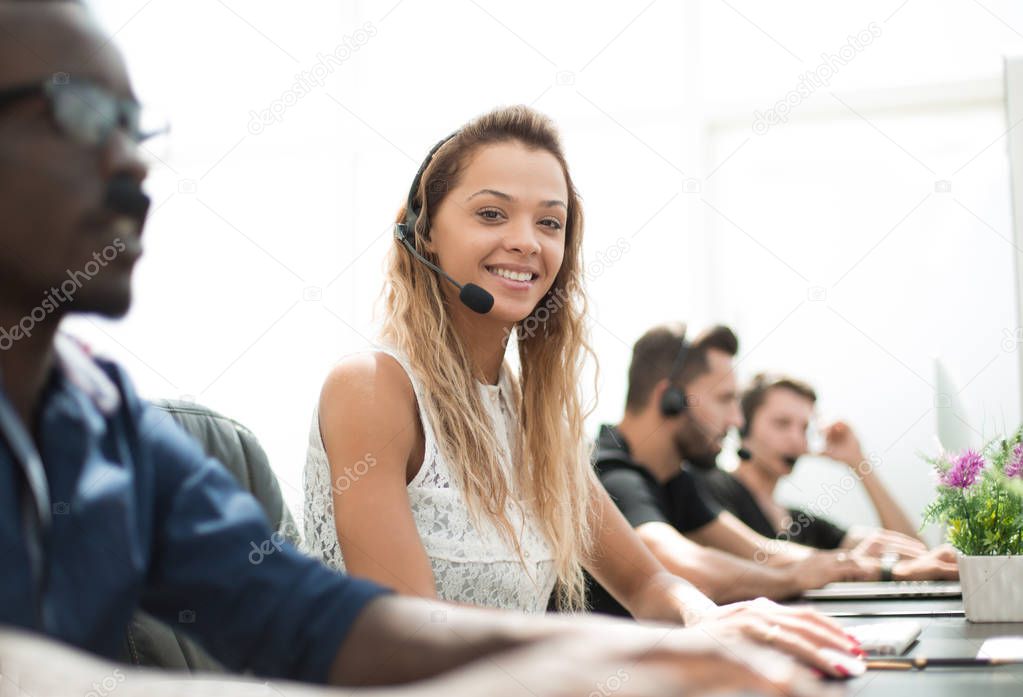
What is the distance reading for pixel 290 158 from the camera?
460 cm

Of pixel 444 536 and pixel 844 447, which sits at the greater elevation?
pixel 844 447

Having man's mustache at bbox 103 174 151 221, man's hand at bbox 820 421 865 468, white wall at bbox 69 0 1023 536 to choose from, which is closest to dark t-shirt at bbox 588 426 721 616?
man's hand at bbox 820 421 865 468

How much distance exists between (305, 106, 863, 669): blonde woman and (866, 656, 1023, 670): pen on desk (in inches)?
15.1

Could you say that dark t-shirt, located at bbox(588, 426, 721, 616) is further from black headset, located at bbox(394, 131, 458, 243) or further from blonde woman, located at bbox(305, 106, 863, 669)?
black headset, located at bbox(394, 131, 458, 243)

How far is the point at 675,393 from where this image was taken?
269cm

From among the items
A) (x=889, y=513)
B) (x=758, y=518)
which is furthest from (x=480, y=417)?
(x=889, y=513)

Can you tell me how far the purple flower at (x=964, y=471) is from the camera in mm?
1506

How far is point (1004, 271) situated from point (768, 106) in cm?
114

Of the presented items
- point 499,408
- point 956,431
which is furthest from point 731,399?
point 499,408

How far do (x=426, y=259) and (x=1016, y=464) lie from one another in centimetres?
93

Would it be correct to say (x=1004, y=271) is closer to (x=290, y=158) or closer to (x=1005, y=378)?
(x=1005, y=378)

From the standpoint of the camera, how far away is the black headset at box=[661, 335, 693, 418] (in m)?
2.66

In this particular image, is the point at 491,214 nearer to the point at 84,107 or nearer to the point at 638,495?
the point at 638,495

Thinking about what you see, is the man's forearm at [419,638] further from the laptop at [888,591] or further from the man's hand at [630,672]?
the laptop at [888,591]
